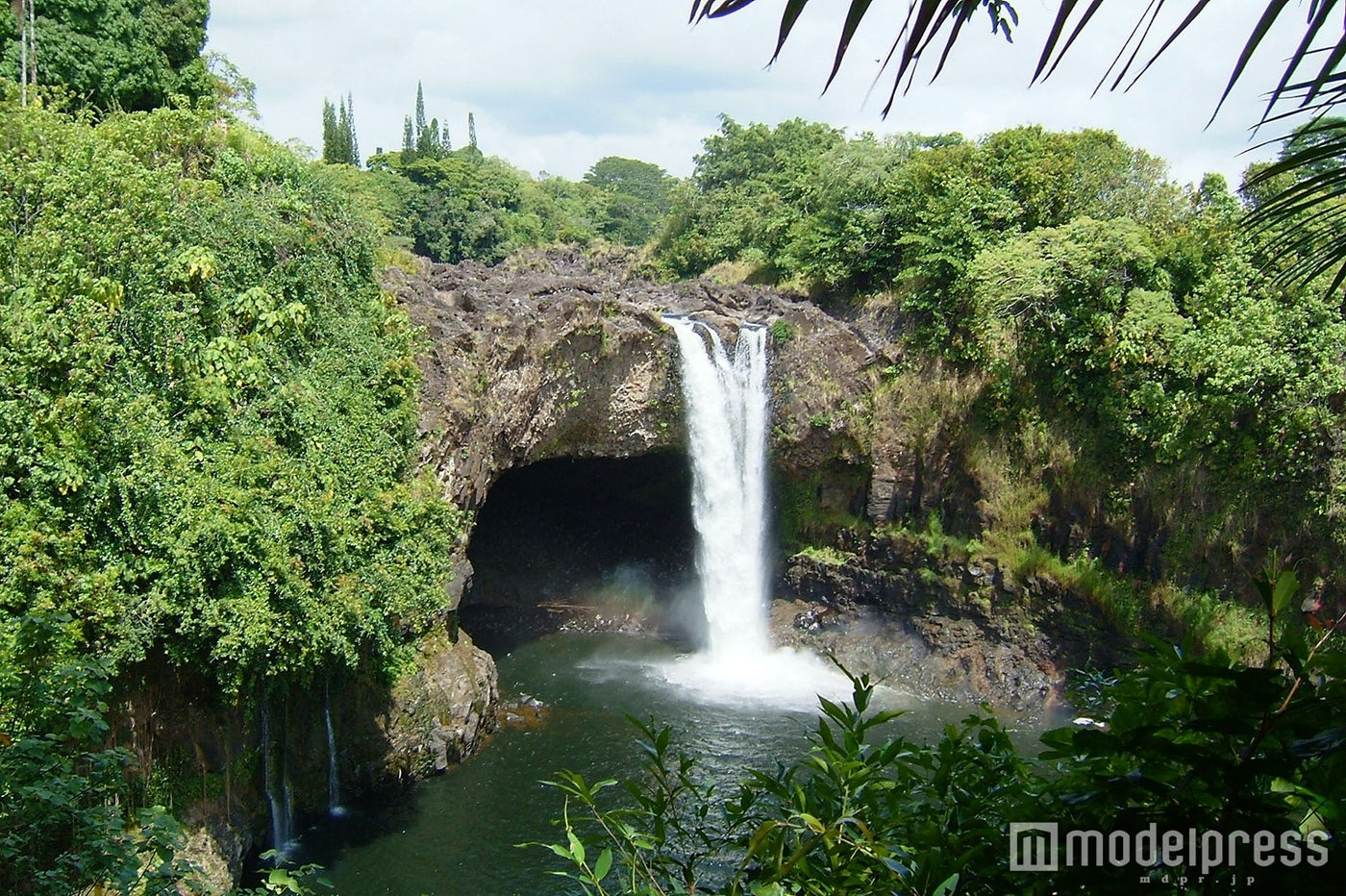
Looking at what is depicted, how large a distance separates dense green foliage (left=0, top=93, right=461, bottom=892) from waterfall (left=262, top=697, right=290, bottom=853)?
0.54 meters

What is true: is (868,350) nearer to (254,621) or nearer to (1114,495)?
(1114,495)

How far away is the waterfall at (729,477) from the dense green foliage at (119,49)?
948cm

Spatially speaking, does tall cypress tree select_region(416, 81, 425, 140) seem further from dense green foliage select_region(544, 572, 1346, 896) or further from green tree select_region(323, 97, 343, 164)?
dense green foliage select_region(544, 572, 1346, 896)

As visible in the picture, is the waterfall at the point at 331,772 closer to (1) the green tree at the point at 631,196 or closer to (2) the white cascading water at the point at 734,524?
(2) the white cascading water at the point at 734,524

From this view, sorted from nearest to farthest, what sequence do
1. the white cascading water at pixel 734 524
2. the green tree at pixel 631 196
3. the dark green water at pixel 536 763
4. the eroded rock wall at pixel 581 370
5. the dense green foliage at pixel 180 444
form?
the dense green foliage at pixel 180 444 → the dark green water at pixel 536 763 → the eroded rock wall at pixel 581 370 → the white cascading water at pixel 734 524 → the green tree at pixel 631 196

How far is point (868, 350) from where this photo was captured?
1888 centimetres

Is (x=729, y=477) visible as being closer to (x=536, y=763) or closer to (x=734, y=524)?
(x=734, y=524)

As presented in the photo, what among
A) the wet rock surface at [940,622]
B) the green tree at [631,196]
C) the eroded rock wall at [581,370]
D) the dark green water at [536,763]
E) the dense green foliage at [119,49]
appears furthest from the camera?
the green tree at [631,196]

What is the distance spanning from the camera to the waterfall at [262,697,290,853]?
35.5ft

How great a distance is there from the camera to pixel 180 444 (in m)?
9.64

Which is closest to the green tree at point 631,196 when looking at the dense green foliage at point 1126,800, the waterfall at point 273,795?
the waterfall at point 273,795

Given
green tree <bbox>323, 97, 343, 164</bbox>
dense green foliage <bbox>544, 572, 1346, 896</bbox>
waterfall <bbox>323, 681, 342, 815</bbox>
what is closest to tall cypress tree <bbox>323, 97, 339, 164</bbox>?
green tree <bbox>323, 97, 343, 164</bbox>

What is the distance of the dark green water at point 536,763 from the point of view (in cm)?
1091

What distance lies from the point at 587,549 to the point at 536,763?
27.7 feet
